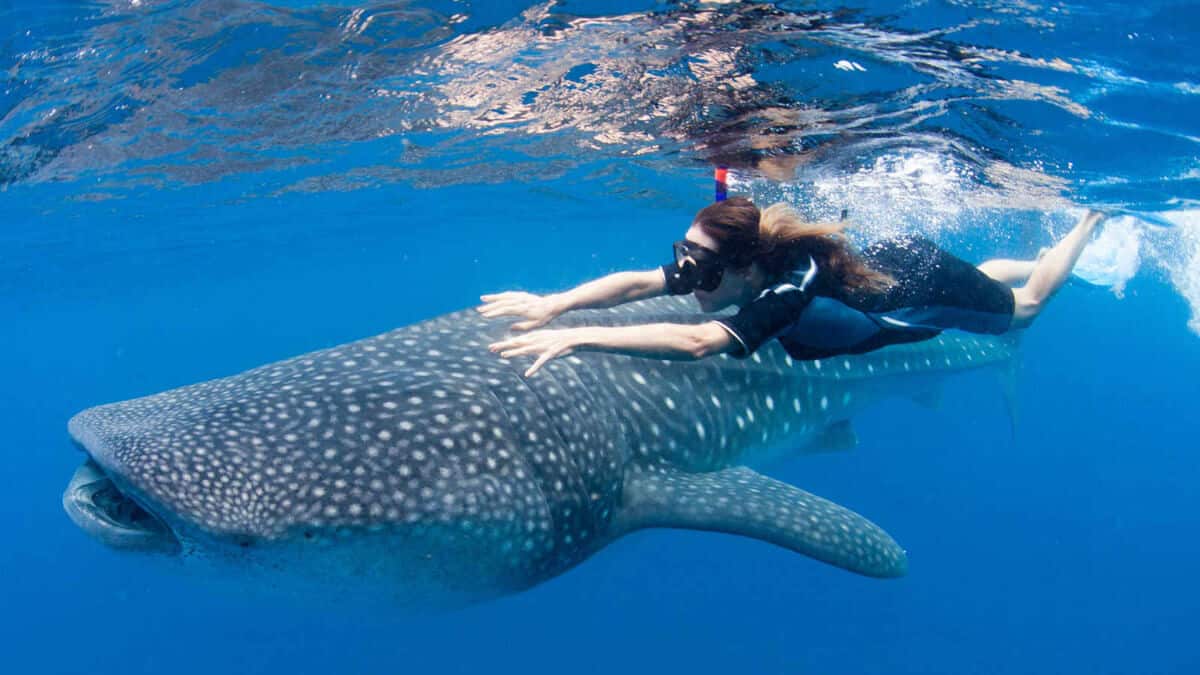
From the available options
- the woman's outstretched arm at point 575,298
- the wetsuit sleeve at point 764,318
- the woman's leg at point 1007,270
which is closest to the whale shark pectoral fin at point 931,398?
the woman's leg at point 1007,270

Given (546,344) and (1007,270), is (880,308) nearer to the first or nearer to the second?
(546,344)

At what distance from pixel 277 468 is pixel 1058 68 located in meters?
8.31

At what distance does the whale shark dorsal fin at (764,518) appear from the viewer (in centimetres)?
470

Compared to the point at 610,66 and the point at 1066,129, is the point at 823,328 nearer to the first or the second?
the point at 610,66

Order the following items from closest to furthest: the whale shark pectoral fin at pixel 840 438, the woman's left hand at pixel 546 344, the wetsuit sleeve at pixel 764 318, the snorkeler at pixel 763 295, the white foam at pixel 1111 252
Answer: the woman's left hand at pixel 546 344 → the snorkeler at pixel 763 295 → the wetsuit sleeve at pixel 764 318 → the whale shark pectoral fin at pixel 840 438 → the white foam at pixel 1111 252

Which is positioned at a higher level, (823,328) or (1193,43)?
(1193,43)

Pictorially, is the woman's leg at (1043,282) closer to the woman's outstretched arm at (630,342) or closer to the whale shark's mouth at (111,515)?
the woman's outstretched arm at (630,342)

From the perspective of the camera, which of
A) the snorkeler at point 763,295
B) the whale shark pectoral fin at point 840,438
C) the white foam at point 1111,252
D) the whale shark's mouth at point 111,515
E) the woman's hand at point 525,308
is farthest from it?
the white foam at point 1111,252

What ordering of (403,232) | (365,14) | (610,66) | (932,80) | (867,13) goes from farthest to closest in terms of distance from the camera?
1. (403,232)
2. (610,66)
3. (932,80)
4. (365,14)
5. (867,13)

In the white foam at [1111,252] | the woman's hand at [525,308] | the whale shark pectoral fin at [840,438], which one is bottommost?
the white foam at [1111,252]

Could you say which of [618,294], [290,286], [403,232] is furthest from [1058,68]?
[290,286]

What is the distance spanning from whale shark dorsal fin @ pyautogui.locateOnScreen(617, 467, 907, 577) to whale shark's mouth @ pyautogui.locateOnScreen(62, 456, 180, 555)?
2.66 meters

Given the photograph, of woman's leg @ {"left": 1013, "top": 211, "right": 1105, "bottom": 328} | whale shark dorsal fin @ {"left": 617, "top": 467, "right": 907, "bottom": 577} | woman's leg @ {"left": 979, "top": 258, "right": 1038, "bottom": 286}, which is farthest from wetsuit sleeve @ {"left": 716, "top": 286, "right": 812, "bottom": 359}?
woman's leg @ {"left": 979, "top": 258, "right": 1038, "bottom": 286}

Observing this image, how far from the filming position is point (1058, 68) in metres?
7.55
